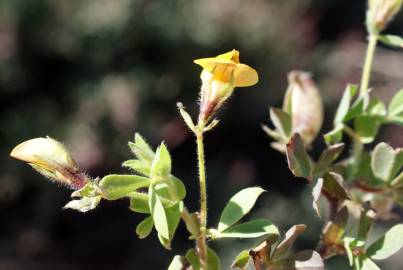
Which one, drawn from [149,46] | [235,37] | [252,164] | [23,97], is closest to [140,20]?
[149,46]

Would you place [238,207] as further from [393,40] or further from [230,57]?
[393,40]

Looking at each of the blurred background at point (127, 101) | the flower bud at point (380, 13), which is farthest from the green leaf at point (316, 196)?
the blurred background at point (127, 101)

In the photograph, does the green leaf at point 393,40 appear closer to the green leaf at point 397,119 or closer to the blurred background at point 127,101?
the green leaf at point 397,119

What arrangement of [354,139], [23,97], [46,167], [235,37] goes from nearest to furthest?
[46,167]
[354,139]
[23,97]
[235,37]

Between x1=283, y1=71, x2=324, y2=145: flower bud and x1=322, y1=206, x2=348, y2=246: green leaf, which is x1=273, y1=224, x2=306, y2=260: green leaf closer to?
x1=322, y1=206, x2=348, y2=246: green leaf

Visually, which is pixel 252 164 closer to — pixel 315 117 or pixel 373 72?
pixel 373 72

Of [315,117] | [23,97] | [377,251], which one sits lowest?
[23,97]

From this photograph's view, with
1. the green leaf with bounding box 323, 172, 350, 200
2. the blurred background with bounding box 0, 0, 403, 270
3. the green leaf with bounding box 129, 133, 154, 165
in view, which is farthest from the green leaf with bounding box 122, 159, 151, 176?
the blurred background with bounding box 0, 0, 403, 270
